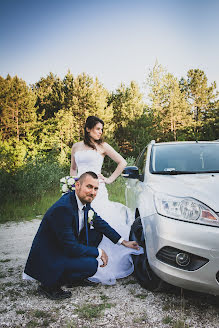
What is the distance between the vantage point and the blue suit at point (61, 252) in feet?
8.30

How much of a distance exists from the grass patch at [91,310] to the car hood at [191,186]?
1175 mm

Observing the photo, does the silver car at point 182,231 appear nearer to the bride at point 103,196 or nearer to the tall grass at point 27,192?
the bride at point 103,196

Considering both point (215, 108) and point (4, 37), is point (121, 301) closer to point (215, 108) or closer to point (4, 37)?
point (4, 37)

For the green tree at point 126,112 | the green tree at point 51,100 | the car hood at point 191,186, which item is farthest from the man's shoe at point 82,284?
the green tree at point 126,112

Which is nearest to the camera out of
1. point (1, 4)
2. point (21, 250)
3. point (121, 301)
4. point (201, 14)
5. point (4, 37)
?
point (121, 301)

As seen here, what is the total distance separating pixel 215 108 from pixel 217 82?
3422 millimetres

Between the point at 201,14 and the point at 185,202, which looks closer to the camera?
the point at 185,202

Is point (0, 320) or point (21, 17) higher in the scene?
point (21, 17)

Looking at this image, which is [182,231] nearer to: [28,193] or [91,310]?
[91,310]

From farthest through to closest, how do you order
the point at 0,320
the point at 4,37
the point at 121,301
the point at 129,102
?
the point at 129,102 < the point at 4,37 < the point at 121,301 < the point at 0,320

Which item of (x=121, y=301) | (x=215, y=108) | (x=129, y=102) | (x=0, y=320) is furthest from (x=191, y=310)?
(x=215, y=108)

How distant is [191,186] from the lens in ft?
7.49

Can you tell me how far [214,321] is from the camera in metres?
2.15

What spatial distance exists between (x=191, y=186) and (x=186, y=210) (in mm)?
292
